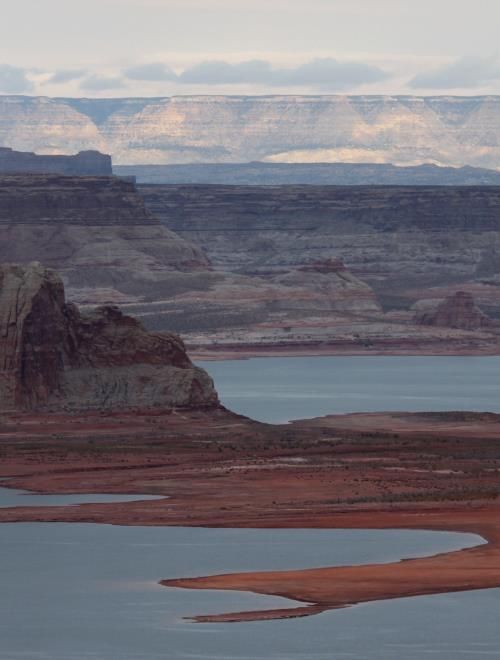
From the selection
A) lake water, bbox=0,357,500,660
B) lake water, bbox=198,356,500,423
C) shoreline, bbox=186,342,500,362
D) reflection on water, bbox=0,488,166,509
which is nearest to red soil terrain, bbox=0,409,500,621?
reflection on water, bbox=0,488,166,509

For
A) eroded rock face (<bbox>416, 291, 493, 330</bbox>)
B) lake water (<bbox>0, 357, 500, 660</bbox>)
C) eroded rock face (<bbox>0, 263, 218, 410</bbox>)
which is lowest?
lake water (<bbox>0, 357, 500, 660</bbox>)

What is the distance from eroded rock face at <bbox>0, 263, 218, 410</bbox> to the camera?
93.3 metres

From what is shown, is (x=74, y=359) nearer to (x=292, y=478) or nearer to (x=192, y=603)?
(x=292, y=478)

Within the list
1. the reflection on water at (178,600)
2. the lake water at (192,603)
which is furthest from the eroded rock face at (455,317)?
the reflection on water at (178,600)

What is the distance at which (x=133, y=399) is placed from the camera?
95.0m

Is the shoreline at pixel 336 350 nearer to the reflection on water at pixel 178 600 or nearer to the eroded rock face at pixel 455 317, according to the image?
the eroded rock face at pixel 455 317

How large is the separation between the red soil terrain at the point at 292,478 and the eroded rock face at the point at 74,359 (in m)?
1.23

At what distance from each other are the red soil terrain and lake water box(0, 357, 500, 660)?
110 cm

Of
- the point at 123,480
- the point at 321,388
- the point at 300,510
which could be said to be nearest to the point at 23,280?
the point at 123,480

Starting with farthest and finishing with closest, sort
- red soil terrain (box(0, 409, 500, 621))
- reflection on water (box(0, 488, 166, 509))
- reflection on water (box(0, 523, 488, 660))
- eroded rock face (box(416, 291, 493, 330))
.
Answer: eroded rock face (box(416, 291, 493, 330)) < reflection on water (box(0, 488, 166, 509)) < red soil terrain (box(0, 409, 500, 621)) < reflection on water (box(0, 523, 488, 660))

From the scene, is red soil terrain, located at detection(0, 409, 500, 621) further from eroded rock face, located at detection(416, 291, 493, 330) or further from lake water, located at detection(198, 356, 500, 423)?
eroded rock face, located at detection(416, 291, 493, 330)

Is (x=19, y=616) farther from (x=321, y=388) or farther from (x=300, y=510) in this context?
(x=321, y=388)

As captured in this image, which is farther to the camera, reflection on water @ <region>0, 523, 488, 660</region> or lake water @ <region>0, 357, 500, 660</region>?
reflection on water @ <region>0, 523, 488, 660</region>

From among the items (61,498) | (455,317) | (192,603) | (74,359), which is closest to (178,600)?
(192,603)
